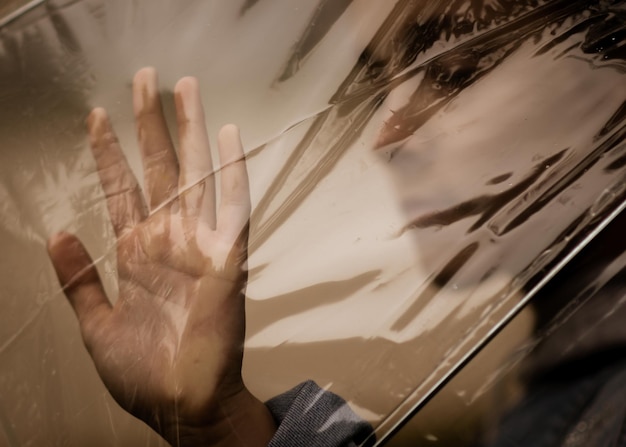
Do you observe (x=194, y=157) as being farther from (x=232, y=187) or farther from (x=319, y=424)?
(x=319, y=424)

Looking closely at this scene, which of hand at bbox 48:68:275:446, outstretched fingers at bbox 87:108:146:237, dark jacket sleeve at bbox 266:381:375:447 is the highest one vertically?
outstretched fingers at bbox 87:108:146:237

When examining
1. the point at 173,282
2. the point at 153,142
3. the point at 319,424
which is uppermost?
the point at 153,142

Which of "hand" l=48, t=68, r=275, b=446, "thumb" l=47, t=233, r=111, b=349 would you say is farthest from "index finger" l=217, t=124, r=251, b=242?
"thumb" l=47, t=233, r=111, b=349

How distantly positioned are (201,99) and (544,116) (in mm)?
335

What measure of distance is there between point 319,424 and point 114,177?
303mm

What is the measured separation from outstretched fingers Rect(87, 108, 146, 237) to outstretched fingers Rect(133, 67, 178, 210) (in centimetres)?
1

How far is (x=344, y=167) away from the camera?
547 mm

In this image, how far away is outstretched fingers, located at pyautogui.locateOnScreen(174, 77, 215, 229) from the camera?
524 millimetres

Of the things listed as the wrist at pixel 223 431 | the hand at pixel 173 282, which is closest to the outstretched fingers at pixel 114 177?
the hand at pixel 173 282

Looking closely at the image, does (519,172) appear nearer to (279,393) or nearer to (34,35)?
(279,393)

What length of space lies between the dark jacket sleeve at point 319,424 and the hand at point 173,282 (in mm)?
23

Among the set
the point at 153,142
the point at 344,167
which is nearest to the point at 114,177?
the point at 153,142

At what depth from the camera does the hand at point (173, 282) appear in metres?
0.48

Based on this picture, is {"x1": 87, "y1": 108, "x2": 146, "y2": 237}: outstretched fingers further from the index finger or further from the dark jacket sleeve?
the dark jacket sleeve
